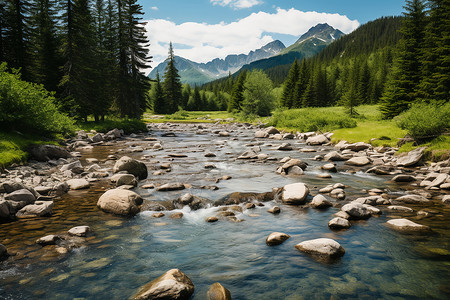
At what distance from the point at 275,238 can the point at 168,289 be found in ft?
10.1

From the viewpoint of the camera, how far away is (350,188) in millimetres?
10797

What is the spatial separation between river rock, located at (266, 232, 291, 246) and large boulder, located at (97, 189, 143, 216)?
4417mm

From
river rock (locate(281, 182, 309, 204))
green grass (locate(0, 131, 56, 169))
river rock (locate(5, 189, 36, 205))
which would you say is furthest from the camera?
green grass (locate(0, 131, 56, 169))

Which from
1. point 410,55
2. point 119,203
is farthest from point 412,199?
point 410,55

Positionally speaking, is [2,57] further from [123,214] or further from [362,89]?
[362,89]

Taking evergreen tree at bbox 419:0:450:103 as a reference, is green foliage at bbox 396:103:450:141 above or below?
below

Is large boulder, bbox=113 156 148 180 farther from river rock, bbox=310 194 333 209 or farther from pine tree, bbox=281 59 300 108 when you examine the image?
pine tree, bbox=281 59 300 108

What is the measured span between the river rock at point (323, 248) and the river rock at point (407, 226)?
233 cm

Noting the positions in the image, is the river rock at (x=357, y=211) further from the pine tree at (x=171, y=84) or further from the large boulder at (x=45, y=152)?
the pine tree at (x=171, y=84)

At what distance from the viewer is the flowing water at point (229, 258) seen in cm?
461

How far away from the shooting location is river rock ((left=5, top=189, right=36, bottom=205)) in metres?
7.93

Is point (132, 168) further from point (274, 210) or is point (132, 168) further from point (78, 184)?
point (274, 210)

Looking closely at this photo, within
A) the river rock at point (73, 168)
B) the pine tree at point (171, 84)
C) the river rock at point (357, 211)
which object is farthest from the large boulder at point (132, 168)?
the pine tree at point (171, 84)

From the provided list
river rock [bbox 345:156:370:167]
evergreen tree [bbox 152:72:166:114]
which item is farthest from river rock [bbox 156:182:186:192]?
evergreen tree [bbox 152:72:166:114]
